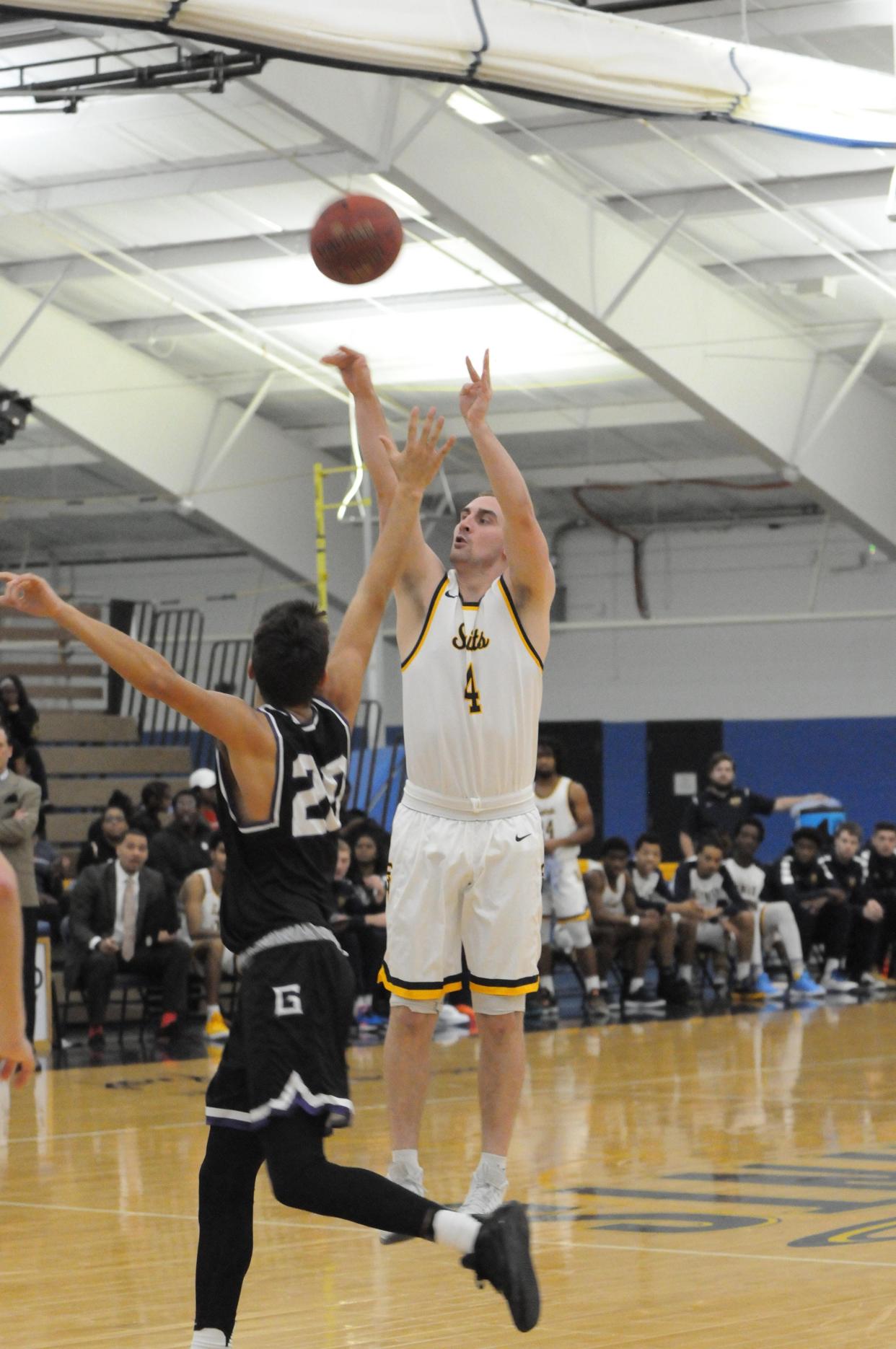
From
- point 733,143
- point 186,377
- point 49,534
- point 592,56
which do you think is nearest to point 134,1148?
point 592,56

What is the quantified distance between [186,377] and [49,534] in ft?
22.2

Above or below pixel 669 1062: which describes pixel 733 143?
above

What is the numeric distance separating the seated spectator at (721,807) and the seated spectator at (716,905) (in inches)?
6.1

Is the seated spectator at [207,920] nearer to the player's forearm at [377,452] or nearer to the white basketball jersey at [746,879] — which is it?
the white basketball jersey at [746,879]

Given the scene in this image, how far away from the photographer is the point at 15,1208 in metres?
6.10

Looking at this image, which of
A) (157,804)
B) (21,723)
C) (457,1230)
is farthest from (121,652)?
(157,804)

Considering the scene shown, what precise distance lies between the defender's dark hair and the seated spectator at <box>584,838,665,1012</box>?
35.0ft

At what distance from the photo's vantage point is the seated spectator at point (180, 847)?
13.3 m

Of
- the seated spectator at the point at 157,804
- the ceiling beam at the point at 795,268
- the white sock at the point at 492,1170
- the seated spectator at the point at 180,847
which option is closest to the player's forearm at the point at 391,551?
the white sock at the point at 492,1170

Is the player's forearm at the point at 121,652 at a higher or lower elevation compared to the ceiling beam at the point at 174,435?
lower

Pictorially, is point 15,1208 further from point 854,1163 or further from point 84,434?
point 84,434

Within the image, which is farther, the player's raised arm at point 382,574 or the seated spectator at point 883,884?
the seated spectator at point 883,884

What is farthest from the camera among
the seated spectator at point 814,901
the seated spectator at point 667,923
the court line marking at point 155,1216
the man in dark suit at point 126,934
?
the seated spectator at point 814,901

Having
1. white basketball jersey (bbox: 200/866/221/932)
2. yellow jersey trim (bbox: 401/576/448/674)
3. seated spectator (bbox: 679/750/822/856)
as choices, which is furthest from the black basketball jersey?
seated spectator (bbox: 679/750/822/856)
